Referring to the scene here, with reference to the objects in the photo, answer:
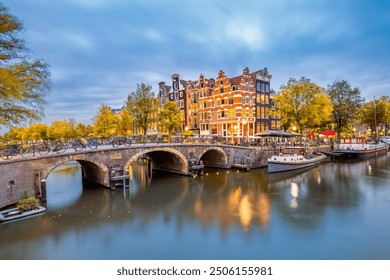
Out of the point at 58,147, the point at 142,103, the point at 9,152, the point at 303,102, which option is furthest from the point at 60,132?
the point at 303,102

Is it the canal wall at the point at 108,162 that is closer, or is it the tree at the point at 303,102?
the canal wall at the point at 108,162

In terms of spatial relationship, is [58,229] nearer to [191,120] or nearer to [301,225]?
[301,225]

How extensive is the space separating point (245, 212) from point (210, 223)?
3.17 meters

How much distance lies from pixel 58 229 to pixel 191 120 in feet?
143

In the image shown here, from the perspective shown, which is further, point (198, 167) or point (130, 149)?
point (198, 167)

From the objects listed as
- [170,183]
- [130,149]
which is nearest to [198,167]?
[170,183]

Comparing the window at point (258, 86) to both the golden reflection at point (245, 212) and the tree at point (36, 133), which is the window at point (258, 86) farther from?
the tree at point (36, 133)

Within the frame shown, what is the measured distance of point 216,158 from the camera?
1320 inches

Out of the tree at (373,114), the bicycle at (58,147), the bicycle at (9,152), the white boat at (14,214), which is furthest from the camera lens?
the tree at (373,114)

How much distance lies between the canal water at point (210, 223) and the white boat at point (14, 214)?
0.54 meters

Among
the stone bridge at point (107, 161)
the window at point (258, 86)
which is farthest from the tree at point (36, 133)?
the window at point (258, 86)

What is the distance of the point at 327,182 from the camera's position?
24859mm

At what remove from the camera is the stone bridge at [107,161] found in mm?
16672
